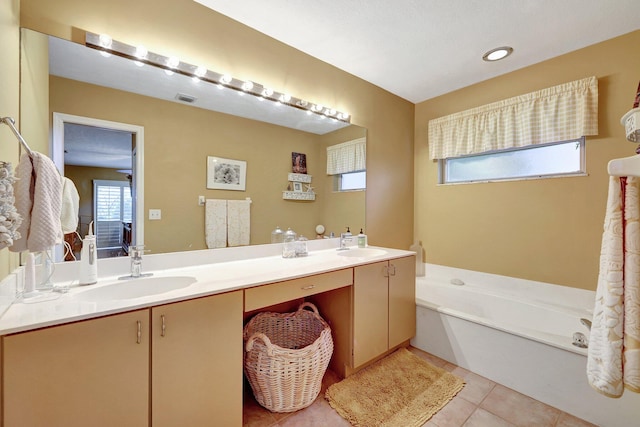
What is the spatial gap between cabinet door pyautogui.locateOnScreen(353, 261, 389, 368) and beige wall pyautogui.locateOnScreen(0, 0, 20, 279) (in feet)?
5.46

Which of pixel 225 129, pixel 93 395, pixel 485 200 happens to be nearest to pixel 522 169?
pixel 485 200

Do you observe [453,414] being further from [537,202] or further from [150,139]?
[150,139]

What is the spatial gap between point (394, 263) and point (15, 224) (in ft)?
6.45

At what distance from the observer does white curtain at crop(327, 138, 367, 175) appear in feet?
7.85

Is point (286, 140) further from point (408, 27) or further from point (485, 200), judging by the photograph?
point (485, 200)

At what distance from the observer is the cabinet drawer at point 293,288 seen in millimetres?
1298

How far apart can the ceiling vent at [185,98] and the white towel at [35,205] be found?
0.85 meters

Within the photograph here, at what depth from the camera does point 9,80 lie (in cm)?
101

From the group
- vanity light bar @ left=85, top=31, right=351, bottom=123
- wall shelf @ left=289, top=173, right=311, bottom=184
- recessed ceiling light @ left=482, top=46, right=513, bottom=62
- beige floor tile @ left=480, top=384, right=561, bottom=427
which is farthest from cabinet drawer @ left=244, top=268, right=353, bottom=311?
recessed ceiling light @ left=482, top=46, right=513, bottom=62

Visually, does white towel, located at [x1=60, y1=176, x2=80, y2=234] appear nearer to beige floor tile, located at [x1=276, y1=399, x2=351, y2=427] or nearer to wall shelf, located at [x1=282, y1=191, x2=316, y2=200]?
wall shelf, located at [x1=282, y1=191, x2=316, y2=200]

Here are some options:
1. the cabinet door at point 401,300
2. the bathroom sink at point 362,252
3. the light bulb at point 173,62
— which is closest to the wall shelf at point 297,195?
the bathroom sink at point 362,252

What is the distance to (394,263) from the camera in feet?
6.69

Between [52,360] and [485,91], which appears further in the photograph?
[485,91]

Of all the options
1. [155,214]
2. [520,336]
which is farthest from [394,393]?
[155,214]
